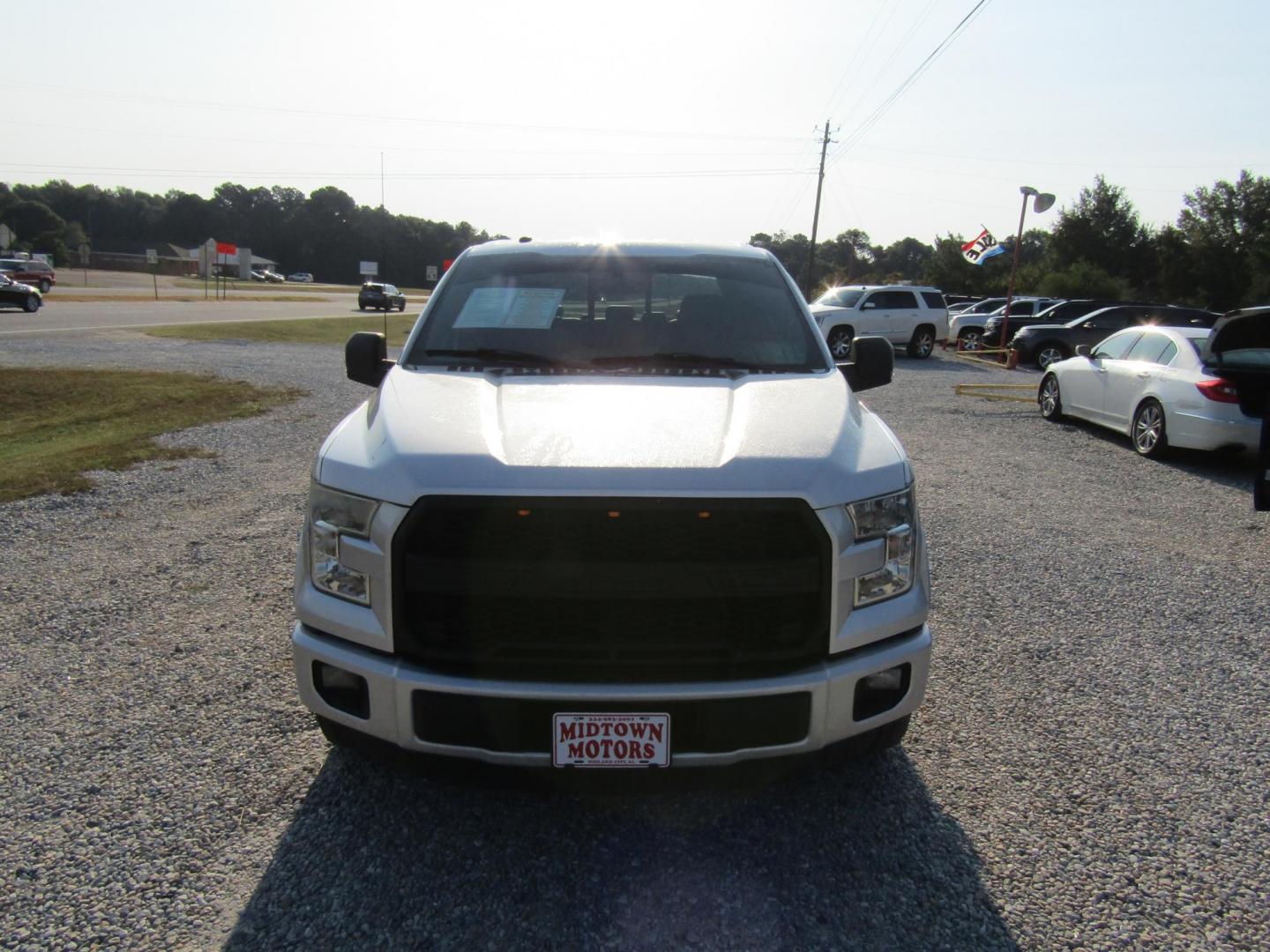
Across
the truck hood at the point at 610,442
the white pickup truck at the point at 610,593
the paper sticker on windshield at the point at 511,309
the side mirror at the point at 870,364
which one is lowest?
A: the white pickup truck at the point at 610,593

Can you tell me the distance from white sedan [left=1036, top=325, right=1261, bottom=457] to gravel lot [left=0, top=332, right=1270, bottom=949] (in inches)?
190

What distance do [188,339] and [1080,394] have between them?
20097mm

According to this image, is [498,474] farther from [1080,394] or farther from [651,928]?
[1080,394]

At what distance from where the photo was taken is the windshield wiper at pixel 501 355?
11.7 feet

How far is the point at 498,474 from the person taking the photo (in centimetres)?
243

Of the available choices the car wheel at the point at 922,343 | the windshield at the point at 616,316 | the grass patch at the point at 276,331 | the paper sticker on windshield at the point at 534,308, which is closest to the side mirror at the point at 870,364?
the windshield at the point at 616,316

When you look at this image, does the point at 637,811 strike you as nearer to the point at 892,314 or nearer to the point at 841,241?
the point at 892,314

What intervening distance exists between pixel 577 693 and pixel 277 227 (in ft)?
467

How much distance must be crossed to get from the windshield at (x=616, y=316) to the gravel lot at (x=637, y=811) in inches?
62.7

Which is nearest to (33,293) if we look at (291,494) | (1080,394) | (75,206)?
(291,494)

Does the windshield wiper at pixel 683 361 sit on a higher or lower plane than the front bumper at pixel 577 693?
higher

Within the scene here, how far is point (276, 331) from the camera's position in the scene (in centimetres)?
2653

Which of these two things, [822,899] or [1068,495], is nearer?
[822,899]

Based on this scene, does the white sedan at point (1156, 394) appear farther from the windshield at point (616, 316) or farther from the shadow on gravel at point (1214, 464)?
the windshield at point (616, 316)
